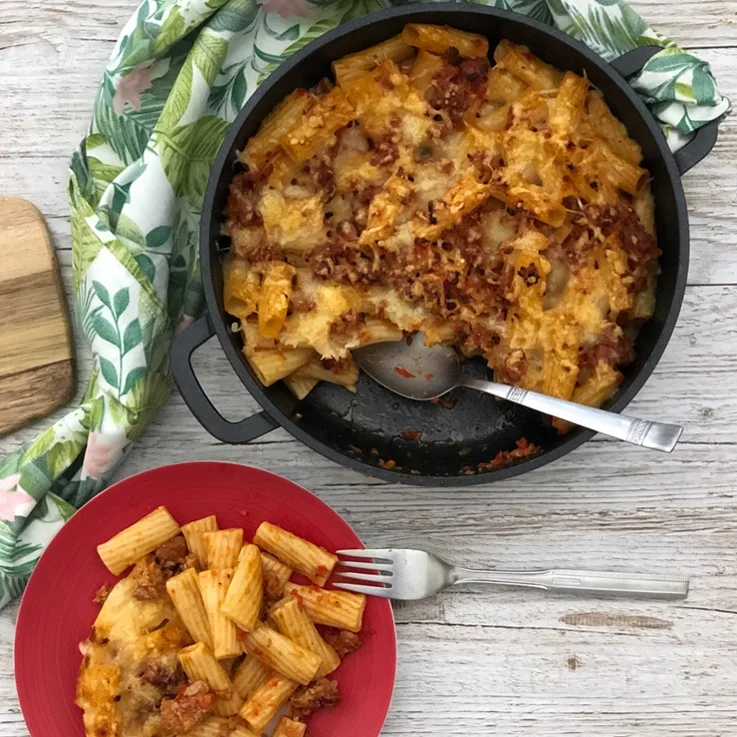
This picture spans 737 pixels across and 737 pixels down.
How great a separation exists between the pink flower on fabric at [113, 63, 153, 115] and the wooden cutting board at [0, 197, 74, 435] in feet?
1.10

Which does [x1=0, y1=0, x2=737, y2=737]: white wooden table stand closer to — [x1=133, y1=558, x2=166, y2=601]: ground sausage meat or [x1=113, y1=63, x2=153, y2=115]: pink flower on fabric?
[x1=113, y1=63, x2=153, y2=115]: pink flower on fabric

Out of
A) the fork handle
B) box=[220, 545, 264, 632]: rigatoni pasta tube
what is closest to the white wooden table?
the fork handle

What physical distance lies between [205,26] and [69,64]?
382 millimetres

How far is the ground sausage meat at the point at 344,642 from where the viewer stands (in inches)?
77.7

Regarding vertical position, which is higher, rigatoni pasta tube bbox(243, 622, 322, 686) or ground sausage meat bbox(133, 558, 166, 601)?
ground sausage meat bbox(133, 558, 166, 601)

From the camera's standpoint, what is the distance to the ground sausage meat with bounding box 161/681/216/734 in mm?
1858

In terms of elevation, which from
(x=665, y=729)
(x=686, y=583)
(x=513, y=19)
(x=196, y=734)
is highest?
(x=513, y=19)

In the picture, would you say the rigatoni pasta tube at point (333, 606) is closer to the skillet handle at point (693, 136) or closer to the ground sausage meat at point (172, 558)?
the ground sausage meat at point (172, 558)

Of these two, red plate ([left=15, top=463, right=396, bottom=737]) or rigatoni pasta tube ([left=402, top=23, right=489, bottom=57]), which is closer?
rigatoni pasta tube ([left=402, top=23, right=489, bottom=57])

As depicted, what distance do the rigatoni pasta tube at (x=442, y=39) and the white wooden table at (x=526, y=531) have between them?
30.4 inches

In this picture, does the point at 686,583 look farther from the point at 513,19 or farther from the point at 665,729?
the point at 513,19

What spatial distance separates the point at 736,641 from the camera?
6.89 ft

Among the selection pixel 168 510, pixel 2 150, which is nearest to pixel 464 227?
pixel 168 510

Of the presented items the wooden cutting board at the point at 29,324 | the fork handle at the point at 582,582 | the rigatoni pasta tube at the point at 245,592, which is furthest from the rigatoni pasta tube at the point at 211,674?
the wooden cutting board at the point at 29,324
